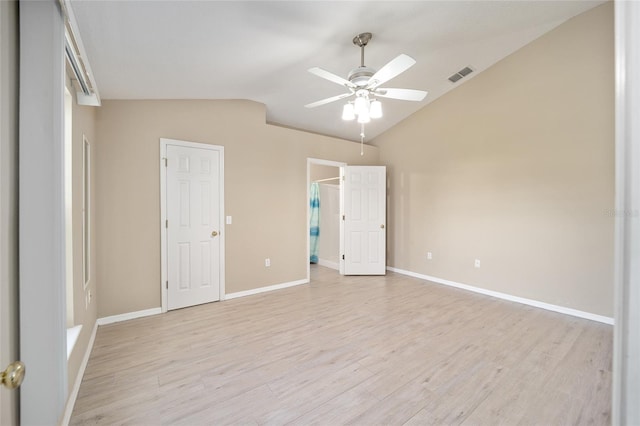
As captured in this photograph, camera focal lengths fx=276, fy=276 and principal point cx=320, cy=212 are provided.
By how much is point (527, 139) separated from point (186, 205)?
451 centimetres

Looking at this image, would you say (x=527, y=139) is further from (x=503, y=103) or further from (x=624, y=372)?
(x=624, y=372)

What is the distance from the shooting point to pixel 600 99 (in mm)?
3074

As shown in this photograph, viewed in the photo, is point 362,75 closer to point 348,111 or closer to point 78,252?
point 348,111

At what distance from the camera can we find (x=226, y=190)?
3.80m

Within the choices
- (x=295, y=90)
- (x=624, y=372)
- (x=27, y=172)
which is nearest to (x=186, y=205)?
(x=295, y=90)

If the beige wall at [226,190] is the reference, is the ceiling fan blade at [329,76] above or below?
above

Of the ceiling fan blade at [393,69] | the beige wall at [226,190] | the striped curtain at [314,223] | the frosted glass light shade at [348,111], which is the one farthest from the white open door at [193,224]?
the striped curtain at [314,223]

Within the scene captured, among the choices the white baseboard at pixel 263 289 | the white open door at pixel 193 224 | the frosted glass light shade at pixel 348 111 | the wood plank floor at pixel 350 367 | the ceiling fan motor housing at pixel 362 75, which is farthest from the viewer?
the white baseboard at pixel 263 289

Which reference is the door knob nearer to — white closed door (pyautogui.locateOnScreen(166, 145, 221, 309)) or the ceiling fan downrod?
white closed door (pyautogui.locateOnScreen(166, 145, 221, 309))

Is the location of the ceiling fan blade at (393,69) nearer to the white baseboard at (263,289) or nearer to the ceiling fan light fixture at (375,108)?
the ceiling fan light fixture at (375,108)

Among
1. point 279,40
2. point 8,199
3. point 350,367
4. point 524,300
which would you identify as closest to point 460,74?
point 279,40

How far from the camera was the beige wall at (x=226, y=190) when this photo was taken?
3.06 metres

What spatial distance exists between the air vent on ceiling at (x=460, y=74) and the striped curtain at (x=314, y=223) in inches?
132

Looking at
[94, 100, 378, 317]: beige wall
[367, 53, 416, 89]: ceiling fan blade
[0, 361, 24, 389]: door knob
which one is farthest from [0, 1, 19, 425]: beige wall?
[94, 100, 378, 317]: beige wall
